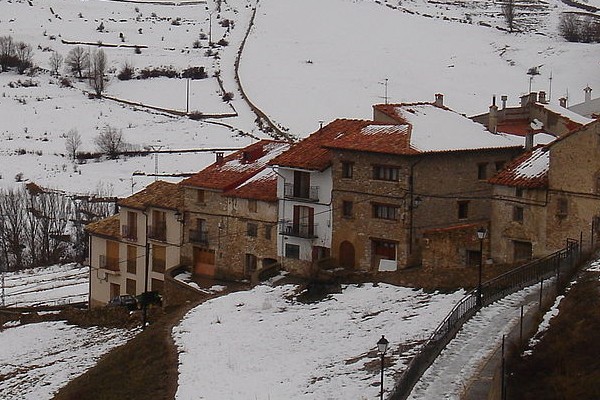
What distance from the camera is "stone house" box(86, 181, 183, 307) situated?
149ft

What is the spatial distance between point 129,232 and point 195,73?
60.0 meters

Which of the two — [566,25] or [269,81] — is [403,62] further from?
[566,25]

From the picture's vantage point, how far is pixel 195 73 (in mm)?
105250

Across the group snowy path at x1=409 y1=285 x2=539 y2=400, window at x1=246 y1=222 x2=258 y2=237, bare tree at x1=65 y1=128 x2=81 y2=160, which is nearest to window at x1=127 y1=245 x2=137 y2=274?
window at x1=246 y1=222 x2=258 y2=237

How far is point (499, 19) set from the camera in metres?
134

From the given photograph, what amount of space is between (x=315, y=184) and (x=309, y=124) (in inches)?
1741

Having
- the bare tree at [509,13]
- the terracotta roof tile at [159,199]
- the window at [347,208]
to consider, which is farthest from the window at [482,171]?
the bare tree at [509,13]

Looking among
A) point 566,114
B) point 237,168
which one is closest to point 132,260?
point 237,168

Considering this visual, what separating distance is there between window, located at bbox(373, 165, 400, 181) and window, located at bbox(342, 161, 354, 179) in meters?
0.98

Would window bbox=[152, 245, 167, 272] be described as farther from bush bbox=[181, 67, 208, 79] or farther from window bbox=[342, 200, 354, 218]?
bush bbox=[181, 67, 208, 79]

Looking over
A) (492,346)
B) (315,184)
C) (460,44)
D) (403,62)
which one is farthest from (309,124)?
(492,346)

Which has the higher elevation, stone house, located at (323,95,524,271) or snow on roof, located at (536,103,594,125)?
snow on roof, located at (536,103,594,125)

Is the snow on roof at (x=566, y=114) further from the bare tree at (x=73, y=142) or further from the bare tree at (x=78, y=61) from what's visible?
the bare tree at (x=78, y=61)

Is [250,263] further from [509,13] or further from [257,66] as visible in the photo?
[509,13]
